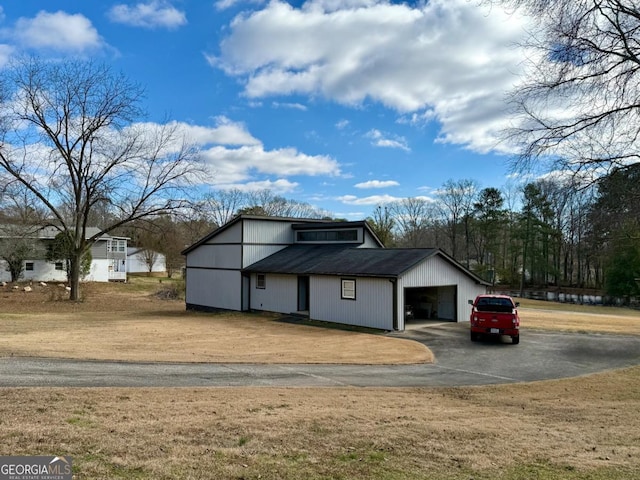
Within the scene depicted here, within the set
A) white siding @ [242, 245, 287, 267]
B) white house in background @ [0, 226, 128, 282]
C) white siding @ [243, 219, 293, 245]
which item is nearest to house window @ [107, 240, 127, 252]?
white house in background @ [0, 226, 128, 282]

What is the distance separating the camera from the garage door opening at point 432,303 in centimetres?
2347

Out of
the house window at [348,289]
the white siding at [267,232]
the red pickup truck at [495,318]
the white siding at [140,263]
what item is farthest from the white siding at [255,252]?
the white siding at [140,263]

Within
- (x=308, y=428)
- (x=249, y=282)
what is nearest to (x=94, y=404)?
(x=308, y=428)

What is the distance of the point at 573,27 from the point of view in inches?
381

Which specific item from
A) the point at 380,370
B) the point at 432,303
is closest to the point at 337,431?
the point at 380,370

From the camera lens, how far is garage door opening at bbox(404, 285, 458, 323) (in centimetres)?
2347

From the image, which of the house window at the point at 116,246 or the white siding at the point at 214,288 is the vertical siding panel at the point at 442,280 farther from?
the house window at the point at 116,246

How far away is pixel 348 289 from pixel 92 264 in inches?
1569

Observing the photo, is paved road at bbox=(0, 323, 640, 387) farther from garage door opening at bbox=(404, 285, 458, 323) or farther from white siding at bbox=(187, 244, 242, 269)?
white siding at bbox=(187, 244, 242, 269)

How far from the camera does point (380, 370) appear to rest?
12.8m

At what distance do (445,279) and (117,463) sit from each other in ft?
64.4

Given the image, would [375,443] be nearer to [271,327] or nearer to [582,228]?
[582,228]

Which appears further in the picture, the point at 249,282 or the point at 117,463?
the point at 249,282

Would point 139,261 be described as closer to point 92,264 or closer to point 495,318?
point 92,264
